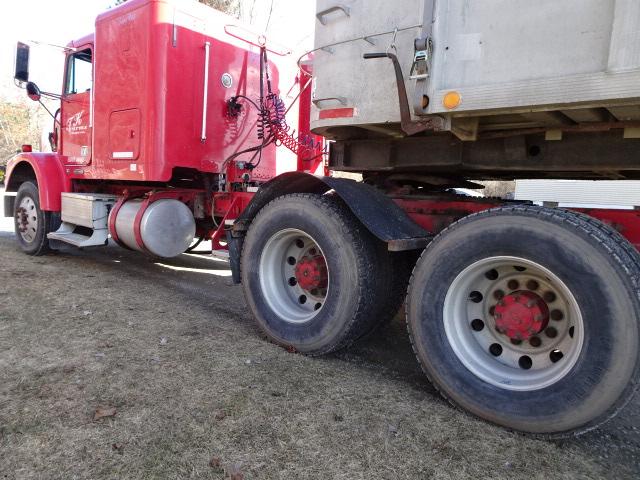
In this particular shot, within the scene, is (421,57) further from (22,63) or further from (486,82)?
(22,63)

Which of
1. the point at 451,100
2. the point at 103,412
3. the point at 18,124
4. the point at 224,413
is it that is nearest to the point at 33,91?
the point at 103,412

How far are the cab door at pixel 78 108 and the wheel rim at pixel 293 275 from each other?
3.62m

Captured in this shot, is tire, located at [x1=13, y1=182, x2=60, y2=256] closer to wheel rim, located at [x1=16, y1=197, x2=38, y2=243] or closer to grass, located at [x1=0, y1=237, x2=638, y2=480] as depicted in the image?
wheel rim, located at [x1=16, y1=197, x2=38, y2=243]

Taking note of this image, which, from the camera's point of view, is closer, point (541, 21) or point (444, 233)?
point (541, 21)

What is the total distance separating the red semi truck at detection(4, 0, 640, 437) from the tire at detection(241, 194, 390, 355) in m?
0.01

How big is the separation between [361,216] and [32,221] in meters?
5.84

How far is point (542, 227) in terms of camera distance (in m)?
2.20

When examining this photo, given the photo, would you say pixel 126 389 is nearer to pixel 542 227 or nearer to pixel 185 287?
pixel 542 227

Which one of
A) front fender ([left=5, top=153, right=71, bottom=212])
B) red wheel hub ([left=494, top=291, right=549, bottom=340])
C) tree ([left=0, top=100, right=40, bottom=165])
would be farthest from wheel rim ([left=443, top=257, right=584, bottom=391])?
tree ([left=0, top=100, right=40, bottom=165])

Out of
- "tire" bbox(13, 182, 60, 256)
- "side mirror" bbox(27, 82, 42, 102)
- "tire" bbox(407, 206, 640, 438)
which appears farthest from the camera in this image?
"tire" bbox(13, 182, 60, 256)

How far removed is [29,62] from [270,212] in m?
4.71

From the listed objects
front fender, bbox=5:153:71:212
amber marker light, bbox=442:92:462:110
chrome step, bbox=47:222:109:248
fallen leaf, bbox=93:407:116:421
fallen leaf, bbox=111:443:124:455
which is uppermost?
amber marker light, bbox=442:92:462:110

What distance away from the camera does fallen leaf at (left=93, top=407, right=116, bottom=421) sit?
2312mm

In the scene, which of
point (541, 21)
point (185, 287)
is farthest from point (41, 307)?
point (541, 21)
